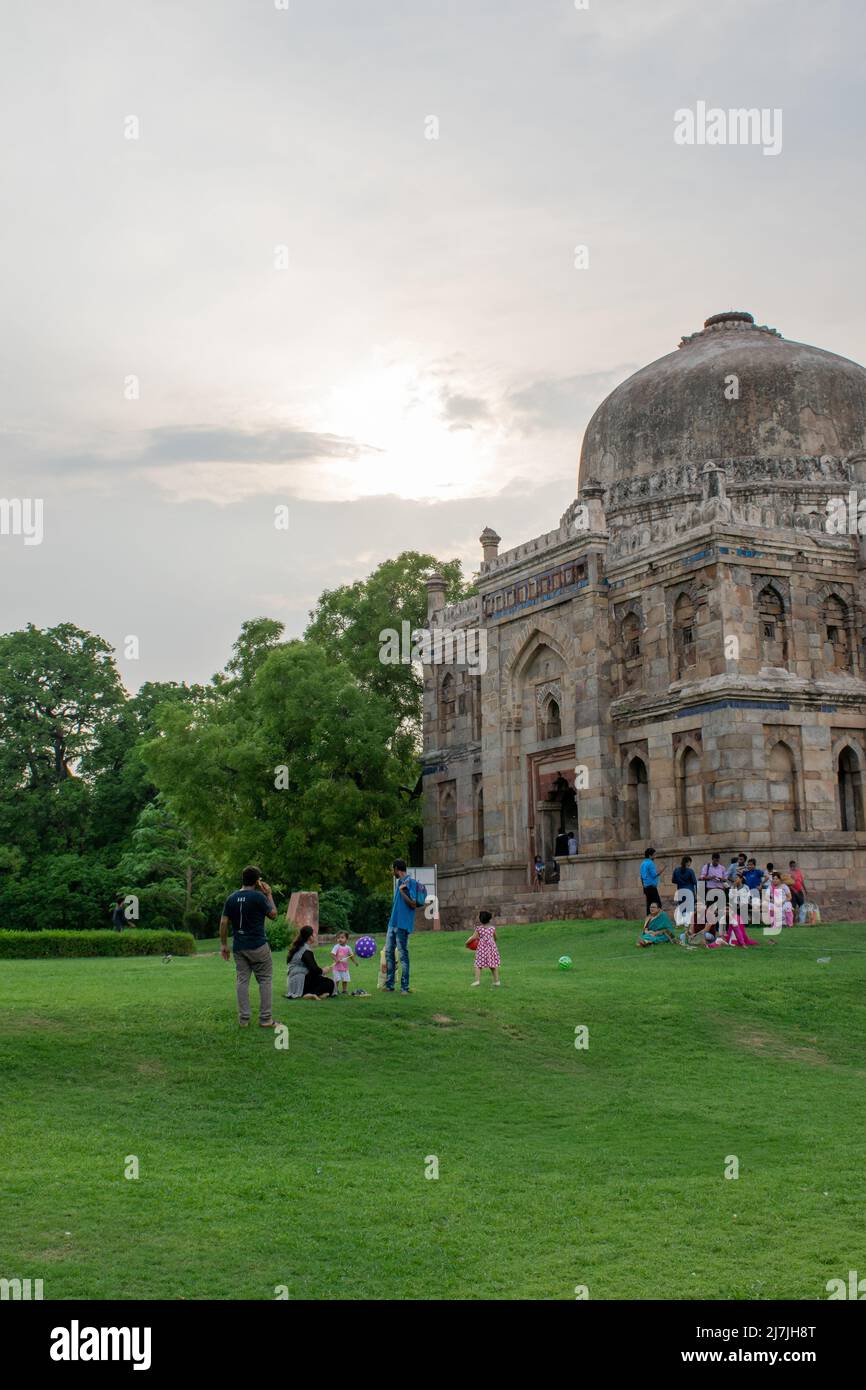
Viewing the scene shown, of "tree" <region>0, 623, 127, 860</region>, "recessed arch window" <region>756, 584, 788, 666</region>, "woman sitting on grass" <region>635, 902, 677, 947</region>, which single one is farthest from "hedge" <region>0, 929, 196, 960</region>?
"tree" <region>0, 623, 127, 860</region>

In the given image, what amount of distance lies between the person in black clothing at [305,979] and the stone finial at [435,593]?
93.1ft

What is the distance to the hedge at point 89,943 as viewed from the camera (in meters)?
30.5

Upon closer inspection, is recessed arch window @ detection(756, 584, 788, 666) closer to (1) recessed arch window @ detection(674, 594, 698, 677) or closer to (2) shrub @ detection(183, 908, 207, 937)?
(1) recessed arch window @ detection(674, 594, 698, 677)

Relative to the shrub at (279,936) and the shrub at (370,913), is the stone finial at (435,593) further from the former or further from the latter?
the shrub at (279,936)

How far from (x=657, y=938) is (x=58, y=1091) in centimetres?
1526

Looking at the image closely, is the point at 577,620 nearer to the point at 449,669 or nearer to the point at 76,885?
the point at 449,669

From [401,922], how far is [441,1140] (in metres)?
5.02

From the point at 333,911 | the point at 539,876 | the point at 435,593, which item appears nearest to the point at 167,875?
the point at 435,593

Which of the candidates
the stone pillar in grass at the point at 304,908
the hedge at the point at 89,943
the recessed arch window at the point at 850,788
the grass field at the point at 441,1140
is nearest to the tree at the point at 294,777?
the hedge at the point at 89,943

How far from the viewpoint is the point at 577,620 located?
3669cm

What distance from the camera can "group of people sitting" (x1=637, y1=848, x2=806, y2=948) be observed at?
2558 centimetres

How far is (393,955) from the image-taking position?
18.0 metres

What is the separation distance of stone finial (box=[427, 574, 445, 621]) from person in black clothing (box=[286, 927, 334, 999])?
28.4 metres

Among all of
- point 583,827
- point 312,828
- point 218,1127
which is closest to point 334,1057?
point 218,1127
